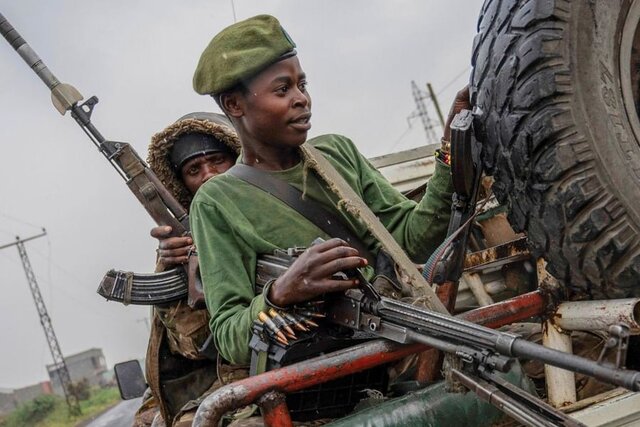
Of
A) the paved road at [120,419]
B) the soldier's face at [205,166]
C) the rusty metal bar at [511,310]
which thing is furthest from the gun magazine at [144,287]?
the paved road at [120,419]

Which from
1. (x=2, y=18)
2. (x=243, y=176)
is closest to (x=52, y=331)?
(x=2, y=18)

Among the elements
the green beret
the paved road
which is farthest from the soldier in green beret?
the paved road

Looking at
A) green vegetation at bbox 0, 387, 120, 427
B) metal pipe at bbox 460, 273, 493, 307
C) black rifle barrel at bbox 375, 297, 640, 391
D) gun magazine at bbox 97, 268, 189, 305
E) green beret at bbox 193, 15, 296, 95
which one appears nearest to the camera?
black rifle barrel at bbox 375, 297, 640, 391

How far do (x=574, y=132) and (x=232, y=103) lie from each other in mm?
1201

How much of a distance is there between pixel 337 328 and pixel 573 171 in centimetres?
80

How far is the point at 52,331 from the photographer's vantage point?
122ft

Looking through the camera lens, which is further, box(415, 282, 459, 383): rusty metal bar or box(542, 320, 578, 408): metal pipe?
box(415, 282, 459, 383): rusty metal bar

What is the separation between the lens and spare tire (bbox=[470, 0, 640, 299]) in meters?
1.67

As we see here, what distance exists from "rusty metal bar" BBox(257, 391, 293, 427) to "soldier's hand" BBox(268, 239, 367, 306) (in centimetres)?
32

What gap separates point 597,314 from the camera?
67.9 inches

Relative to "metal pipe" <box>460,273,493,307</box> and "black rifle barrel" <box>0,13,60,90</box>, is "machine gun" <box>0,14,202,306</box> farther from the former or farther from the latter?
"metal pipe" <box>460,273,493,307</box>

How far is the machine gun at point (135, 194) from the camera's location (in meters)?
3.29

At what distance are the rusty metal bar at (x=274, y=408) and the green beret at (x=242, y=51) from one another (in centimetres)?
111

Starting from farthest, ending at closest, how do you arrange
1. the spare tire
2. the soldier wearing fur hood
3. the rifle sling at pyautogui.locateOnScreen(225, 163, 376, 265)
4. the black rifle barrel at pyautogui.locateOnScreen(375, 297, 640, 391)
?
→ the soldier wearing fur hood, the rifle sling at pyautogui.locateOnScreen(225, 163, 376, 265), the spare tire, the black rifle barrel at pyautogui.locateOnScreen(375, 297, 640, 391)
